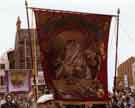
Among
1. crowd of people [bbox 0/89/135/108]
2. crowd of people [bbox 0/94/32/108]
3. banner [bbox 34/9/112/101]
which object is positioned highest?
banner [bbox 34/9/112/101]

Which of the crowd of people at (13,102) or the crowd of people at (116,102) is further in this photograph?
the crowd of people at (13,102)

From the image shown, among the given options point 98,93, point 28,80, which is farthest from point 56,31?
point 28,80

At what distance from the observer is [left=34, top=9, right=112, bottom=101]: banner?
19.2 m

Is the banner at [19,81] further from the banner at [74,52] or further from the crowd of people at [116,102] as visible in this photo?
the banner at [74,52]

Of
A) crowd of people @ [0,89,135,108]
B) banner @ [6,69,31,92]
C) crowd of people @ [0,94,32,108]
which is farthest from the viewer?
banner @ [6,69,31,92]

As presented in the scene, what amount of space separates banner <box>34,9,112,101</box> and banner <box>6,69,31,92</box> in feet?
66.2

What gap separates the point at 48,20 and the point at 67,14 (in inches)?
22.2

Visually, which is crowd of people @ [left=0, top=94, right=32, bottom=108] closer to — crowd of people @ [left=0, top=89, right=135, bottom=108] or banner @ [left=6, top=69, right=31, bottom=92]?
crowd of people @ [left=0, top=89, right=135, bottom=108]

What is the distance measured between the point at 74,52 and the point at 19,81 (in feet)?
66.9

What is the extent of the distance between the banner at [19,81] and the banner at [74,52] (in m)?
20.2

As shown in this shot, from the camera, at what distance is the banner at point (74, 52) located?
62.9ft

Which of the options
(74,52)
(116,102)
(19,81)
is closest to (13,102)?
(19,81)

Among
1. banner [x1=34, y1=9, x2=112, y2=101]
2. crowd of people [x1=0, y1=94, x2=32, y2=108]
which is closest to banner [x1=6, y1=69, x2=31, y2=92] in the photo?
crowd of people [x1=0, y1=94, x2=32, y2=108]

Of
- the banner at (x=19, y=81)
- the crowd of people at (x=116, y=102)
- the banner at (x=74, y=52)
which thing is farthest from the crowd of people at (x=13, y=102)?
the banner at (x=74, y=52)
